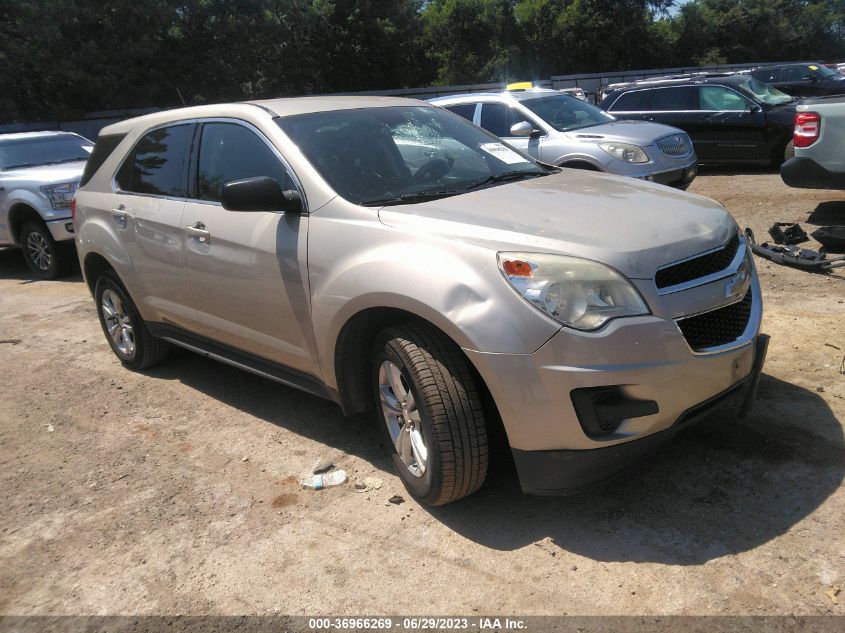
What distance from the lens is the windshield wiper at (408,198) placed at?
362 centimetres

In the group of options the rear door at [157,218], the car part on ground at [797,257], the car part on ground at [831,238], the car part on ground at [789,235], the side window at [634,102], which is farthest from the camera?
the side window at [634,102]

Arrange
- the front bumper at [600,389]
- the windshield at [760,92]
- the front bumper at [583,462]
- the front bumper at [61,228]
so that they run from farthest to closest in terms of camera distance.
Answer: the windshield at [760,92] < the front bumper at [61,228] < the front bumper at [583,462] < the front bumper at [600,389]

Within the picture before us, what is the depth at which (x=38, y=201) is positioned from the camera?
910cm

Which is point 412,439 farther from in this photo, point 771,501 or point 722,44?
point 722,44

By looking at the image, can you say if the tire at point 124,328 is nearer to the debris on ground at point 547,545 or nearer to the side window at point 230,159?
the side window at point 230,159

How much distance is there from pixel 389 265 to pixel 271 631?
149 centimetres

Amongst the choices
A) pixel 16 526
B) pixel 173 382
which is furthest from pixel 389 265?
pixel 173 382

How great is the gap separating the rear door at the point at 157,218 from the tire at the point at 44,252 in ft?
15.5

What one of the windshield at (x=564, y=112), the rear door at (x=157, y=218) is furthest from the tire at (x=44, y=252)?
the windshield at (x=564, y=112)

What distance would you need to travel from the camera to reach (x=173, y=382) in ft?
17.9

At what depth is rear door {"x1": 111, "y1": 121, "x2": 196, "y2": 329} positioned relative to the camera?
455 centimetres

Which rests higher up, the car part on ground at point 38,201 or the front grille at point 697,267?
the front grille at point 697,267

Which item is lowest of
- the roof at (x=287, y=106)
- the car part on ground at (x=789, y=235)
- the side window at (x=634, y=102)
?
the car part on ground at (x=789, y=235)

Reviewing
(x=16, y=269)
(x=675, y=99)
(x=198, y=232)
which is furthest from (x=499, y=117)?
(x=16, y=269)
